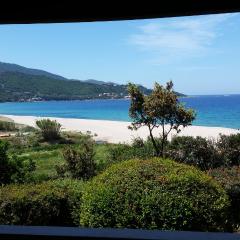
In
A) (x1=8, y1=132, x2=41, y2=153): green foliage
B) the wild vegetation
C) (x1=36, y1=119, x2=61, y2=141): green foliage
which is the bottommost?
(x1=8, y1=132, x2=41, y2=153): green foliage

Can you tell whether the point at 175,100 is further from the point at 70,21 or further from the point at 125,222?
the point at 70,21

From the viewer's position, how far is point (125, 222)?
5102 millimetres

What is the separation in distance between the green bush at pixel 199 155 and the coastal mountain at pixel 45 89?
374 ft

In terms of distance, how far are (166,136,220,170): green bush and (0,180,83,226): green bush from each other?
5472 millimetres

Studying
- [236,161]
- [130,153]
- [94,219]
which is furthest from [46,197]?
[236,161]

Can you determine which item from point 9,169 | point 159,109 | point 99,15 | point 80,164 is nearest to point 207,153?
point 159,109

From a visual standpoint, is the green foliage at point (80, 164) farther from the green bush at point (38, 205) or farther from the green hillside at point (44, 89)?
the green hillside at point (44, 89)

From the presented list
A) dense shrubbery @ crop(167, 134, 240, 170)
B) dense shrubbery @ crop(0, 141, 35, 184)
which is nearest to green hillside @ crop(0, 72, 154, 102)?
dense shrubbery @ crop(167, 134, 240, 170)

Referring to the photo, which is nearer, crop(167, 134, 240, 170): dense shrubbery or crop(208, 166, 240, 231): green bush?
crop(208, 166, 240, 231): green bush

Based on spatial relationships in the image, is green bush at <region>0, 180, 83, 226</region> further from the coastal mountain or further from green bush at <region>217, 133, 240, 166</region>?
the coastal mountain

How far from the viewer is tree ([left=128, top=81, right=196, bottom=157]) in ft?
43.8

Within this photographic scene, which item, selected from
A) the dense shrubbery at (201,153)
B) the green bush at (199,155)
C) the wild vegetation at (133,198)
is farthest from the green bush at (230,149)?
the wild vegetation at (133,198)

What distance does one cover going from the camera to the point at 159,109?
531 inches

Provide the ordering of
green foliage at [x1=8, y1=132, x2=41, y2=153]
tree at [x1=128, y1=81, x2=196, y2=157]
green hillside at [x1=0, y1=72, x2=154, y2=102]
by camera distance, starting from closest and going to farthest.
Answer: tree at [x1=128, y1=81, x2=196, y2=157] → green foliage at [x1=8, y1=132, x2=41, y2=153] → green hillside at [x1=0, y1=72, x2=154, y2=102]
